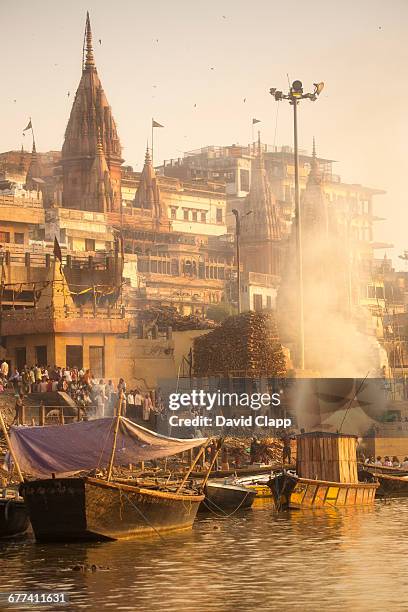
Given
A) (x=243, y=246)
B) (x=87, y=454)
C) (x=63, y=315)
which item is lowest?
(x=87, y=454)

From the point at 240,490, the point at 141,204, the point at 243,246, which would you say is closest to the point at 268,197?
the point at 243,246

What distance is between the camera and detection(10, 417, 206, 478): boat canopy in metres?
33.0

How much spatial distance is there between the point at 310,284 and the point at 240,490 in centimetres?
5628

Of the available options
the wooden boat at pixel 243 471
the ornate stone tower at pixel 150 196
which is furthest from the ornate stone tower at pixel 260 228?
the wooden boat at pixel 243 471

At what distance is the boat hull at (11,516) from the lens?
32.4 meters

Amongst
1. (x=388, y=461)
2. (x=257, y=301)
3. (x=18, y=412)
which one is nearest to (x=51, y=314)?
(x=18, y=412)

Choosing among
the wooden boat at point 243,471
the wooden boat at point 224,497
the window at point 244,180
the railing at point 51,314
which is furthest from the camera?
the window at point 244,180

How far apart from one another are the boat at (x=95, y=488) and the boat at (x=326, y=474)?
6.48m

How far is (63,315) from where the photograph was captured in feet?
175

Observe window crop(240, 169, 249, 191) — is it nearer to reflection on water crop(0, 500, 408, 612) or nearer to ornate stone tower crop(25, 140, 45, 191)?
ornate stone tower crop(25, 140, 45, 191)

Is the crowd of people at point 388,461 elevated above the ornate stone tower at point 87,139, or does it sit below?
below

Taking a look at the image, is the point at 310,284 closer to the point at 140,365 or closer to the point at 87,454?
the point at 140,365

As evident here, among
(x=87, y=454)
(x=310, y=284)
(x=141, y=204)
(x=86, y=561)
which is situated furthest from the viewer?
(x=141, y=204)

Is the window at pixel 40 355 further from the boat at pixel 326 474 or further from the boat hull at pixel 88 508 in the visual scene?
the boat hull at pixel 88 508
